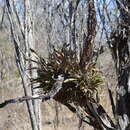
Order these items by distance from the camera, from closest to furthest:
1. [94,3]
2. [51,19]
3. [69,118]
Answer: [94,3], [51,19], [69,118]

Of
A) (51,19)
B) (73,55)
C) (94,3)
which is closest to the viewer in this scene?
(73,55)

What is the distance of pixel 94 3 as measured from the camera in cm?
535

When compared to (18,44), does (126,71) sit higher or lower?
lower

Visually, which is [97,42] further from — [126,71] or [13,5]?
[13,5]

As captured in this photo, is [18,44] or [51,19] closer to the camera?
[18,44]

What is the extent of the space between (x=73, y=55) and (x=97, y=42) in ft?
1.63

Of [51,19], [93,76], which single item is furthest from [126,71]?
[51,19]

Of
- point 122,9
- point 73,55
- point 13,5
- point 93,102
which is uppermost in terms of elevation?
point 13,5

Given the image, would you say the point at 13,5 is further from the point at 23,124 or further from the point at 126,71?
the point at 23,124

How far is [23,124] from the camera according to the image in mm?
22547

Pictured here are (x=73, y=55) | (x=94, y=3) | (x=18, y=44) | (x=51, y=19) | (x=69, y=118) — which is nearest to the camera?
(x=73, y=55)

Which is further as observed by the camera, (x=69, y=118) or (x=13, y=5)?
(x=69, y=118)

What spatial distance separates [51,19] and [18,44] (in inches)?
117

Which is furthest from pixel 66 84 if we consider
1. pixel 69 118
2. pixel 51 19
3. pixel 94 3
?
pixel 69 118
